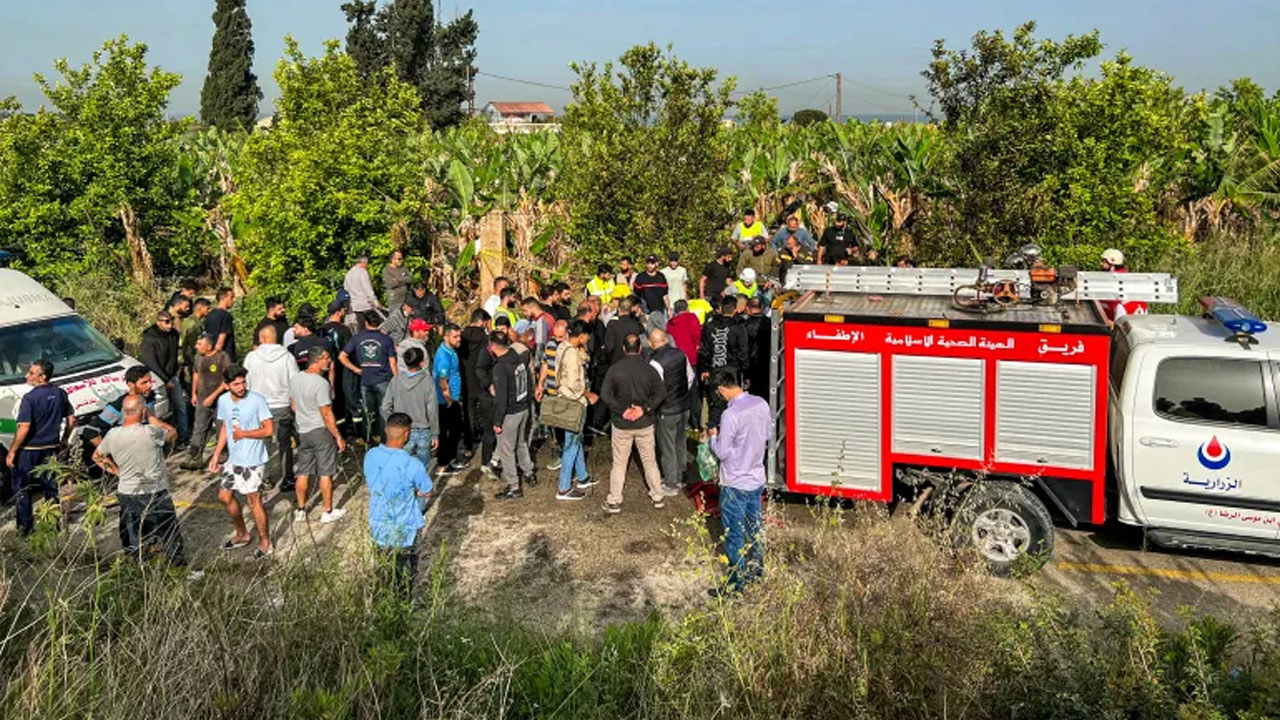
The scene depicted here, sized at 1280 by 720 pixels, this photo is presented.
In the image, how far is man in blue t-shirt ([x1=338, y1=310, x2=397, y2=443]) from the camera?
1066cm

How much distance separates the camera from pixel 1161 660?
5238mm

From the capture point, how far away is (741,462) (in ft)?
24.6

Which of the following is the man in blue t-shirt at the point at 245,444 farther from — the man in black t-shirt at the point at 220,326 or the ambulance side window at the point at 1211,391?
the ambulance side window at the point at 1211,391

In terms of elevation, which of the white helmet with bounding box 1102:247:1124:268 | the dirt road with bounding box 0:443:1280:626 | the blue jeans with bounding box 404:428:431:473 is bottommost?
the dirt road with bounding box 0:443:1280:626

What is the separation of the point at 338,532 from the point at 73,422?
115 inches

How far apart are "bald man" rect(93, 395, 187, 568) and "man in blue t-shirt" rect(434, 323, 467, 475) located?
3.06 m

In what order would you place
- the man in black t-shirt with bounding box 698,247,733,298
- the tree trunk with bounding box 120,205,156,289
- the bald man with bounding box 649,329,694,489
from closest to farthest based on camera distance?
the bald man with bounding box 649,329,694,489 → the man in black t-shirt with bounding box 698,247,733,298 → the tree trunk with bounding box 120,205,156,289

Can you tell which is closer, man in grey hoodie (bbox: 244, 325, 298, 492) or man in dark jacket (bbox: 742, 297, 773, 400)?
man in grey hoodie (bbox: 244, 325, 298, 492)

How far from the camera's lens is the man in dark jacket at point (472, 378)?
10742 millimetres

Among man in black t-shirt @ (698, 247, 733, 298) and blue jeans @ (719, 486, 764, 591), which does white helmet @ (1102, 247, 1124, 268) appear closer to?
man in black t-shirt @ (698, 247, 733, 298)

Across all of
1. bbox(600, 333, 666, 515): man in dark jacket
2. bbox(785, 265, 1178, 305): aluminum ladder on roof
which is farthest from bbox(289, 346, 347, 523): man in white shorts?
bbox(785, 265, 1178, 305): aluminum ladder on roof

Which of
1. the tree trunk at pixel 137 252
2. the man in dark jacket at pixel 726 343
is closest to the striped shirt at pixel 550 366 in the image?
the man in dark jacket at pixel 726 343

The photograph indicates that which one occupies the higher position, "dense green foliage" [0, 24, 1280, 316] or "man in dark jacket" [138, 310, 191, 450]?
"dense green foliage" [0, 24, 1280, 316]

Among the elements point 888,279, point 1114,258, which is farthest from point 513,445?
point 1114,258
